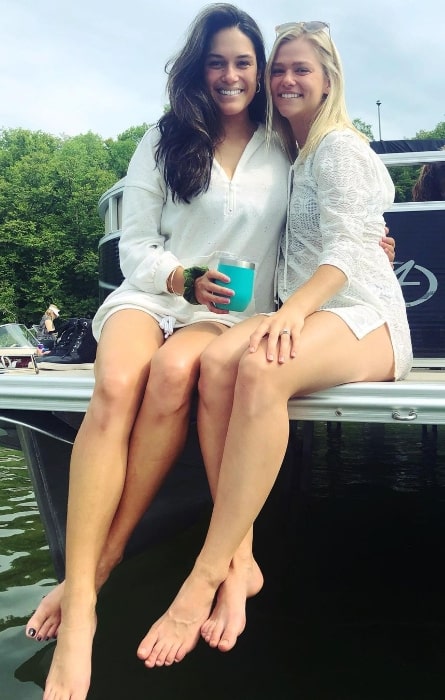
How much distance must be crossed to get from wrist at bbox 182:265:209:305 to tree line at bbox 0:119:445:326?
28843 millimetres

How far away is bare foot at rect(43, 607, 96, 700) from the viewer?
1920mm

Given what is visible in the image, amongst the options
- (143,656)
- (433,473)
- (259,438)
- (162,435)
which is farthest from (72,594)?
(433,473)

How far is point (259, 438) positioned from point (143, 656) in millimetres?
682

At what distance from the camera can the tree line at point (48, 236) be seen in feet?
102

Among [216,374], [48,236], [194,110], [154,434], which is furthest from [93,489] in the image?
[48,236]

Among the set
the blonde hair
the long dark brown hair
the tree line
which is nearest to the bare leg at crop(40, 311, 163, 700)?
the long dark brown hair

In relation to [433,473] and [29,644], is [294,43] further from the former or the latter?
[433,473]

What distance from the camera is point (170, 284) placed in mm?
2496

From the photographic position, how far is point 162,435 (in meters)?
2.20

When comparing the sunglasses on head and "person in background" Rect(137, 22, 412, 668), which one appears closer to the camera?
"person in background" Rect(137, 22, 412, 668)

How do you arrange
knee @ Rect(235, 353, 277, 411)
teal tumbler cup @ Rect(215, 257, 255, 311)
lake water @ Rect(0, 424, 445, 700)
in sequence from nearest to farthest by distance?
1. knee @ Rect(235, 353, 277, 411)
2. teal tumbler cup @ Rect(215, 257, 255, 311)
3. lake water @ Rect(0, 424, 445, 700)

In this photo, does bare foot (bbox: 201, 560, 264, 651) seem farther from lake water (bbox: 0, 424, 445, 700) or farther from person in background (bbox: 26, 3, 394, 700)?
lake water (bbox: 0, 424, 445, 700)

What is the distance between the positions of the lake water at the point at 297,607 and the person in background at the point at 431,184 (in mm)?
2028

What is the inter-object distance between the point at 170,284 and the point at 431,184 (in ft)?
8.82
